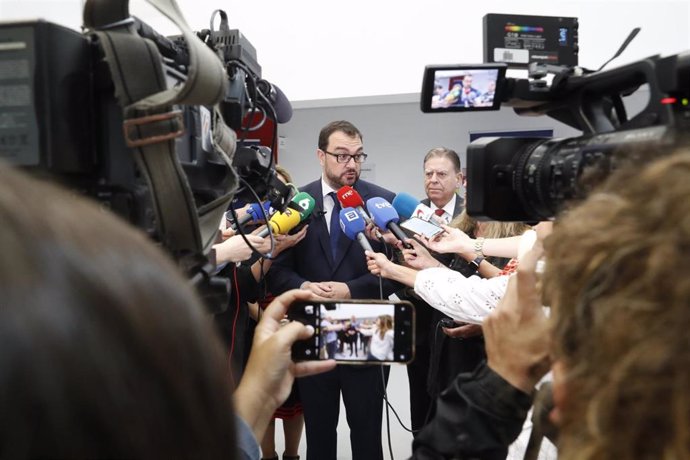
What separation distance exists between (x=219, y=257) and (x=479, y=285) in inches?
29.0

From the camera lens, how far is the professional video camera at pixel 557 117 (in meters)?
0.65

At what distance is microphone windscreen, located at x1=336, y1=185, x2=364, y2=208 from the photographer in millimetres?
2141

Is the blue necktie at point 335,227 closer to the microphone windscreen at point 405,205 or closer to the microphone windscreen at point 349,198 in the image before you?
the microphone windscreen at point 349,198

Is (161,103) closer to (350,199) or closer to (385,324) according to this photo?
(385,324)

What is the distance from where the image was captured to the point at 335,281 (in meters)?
2.19

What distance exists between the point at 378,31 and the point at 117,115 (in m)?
2.90

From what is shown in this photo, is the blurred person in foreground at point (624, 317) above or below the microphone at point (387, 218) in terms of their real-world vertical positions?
above

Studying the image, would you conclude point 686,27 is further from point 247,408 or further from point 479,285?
point 247,408

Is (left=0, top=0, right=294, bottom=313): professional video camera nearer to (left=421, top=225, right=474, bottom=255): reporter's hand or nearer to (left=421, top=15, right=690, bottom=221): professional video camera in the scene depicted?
(left=421, top=15, right=690, bottom=221): professional video camera

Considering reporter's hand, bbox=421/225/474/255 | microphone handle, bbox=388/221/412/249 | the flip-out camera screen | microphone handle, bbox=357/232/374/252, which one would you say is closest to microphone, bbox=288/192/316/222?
microphone handle, bbox=357/232/374/252

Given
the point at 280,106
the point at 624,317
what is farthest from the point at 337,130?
the point at 624,317

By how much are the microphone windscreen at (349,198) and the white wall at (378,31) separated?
1.45 metres

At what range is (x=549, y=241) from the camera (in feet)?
1.59

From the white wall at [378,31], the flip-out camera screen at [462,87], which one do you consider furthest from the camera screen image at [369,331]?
the white wall at [378,31]
